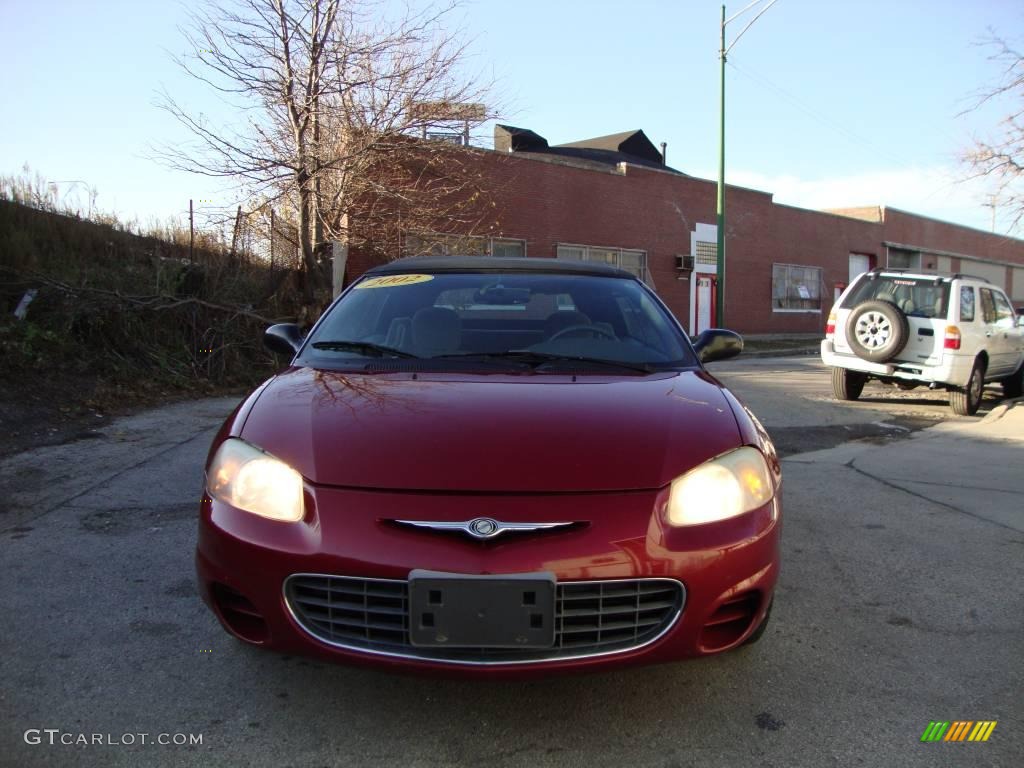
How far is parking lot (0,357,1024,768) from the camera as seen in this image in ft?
7.16

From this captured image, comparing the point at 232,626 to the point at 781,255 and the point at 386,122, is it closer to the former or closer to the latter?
the point at 386,122

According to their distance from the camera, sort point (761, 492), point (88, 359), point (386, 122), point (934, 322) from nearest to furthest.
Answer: point (761, 492)
point (88, 359)
point (934, 322)
point (386, 122)

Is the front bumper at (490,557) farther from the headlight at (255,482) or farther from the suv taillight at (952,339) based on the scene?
the suv taillight at (952,339)

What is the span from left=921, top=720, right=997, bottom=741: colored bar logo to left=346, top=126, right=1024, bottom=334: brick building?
12367 millimetres

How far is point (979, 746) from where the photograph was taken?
7.32ft

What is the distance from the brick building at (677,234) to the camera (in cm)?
1859

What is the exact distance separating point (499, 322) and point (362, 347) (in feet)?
2.12

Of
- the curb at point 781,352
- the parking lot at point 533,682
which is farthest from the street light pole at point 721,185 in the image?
the parking lot at point 533,682

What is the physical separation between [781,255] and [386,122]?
1948cm

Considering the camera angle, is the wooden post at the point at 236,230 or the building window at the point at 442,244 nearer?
the wooden post at the point at 236,230

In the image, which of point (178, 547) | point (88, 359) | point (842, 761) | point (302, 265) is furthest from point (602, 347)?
point (302, 265)

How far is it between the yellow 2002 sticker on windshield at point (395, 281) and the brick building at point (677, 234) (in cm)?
1018

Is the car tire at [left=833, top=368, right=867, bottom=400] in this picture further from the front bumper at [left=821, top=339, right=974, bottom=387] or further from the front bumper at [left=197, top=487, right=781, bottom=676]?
the front bumper at [left=197, top=487, right=781, bottom=676]

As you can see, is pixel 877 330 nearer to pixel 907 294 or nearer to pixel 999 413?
pixel 907 294
